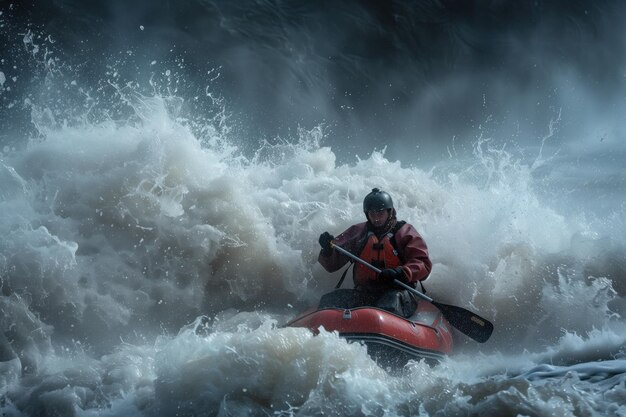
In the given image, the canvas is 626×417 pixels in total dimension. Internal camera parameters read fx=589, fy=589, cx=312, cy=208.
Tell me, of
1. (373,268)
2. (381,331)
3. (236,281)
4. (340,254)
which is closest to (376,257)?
(373,268)

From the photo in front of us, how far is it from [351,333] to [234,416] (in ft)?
4.26

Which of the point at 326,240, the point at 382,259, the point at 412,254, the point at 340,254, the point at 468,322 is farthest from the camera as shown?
the point at 340,254

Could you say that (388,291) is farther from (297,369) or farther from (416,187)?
(416,187)

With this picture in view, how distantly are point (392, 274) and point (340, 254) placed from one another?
895mm

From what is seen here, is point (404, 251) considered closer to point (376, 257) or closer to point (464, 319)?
point (376, 257)

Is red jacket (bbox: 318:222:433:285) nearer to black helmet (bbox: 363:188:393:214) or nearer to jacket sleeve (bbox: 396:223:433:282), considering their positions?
jacket sleeve (bbox: 396:223:433:282)

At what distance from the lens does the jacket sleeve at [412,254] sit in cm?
548

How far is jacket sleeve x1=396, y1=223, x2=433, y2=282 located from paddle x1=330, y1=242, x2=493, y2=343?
0.46 ft

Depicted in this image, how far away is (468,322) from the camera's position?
5.51m

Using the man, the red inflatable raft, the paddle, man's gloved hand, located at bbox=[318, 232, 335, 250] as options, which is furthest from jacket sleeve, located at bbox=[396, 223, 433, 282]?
man's gloved hand, located at bbox=[318, 232, 335, 250]

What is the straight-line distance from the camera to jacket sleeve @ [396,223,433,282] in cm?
548

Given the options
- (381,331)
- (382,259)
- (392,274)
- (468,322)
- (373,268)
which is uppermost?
(382,259)

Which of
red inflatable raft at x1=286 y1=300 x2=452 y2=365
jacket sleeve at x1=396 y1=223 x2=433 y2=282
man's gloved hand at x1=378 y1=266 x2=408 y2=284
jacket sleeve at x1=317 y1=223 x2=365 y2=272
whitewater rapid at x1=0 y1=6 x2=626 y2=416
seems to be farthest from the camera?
jacket sleeve at x1=317 y1=223 x2=365 y2=272

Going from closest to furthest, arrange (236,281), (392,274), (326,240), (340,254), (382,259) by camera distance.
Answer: (392,274)
(382,259)
(326,240)
(340,254)
(236,281)
